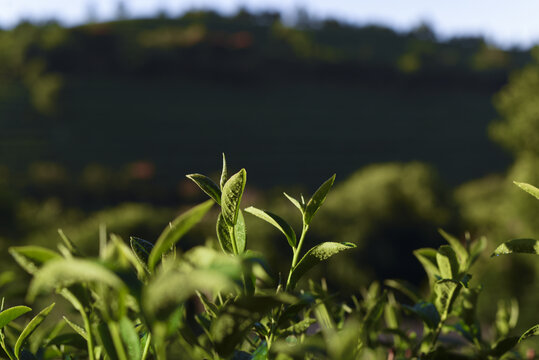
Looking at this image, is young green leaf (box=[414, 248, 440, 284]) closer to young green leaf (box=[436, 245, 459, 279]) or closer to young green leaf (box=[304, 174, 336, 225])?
young green leaf (box=[436, 245, 459, 279])

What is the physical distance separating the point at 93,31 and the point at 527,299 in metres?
29.3

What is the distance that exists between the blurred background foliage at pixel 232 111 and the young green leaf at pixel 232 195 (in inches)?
409

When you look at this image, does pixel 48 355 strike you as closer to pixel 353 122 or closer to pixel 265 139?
pixel 265 139

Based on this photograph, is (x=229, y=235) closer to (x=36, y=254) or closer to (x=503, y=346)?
(x=36, y=254)

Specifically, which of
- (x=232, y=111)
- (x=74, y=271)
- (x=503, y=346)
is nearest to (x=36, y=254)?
(x=74, y=271)

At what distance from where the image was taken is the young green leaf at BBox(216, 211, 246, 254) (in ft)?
1.46

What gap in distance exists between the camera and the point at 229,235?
18.1 inches

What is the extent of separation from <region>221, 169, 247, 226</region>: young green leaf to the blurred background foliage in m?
10.4

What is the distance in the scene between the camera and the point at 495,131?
9.43 metres

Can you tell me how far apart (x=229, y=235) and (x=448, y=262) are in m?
0.23

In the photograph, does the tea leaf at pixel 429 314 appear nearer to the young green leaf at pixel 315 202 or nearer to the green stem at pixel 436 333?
the green stem at pixel 436 333

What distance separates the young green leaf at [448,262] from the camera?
49cm

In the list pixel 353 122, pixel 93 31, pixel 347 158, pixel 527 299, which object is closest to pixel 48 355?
pixel 527 299

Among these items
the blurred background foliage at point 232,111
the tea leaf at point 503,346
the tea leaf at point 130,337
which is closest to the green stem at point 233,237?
the tea leaf at point 130,337
